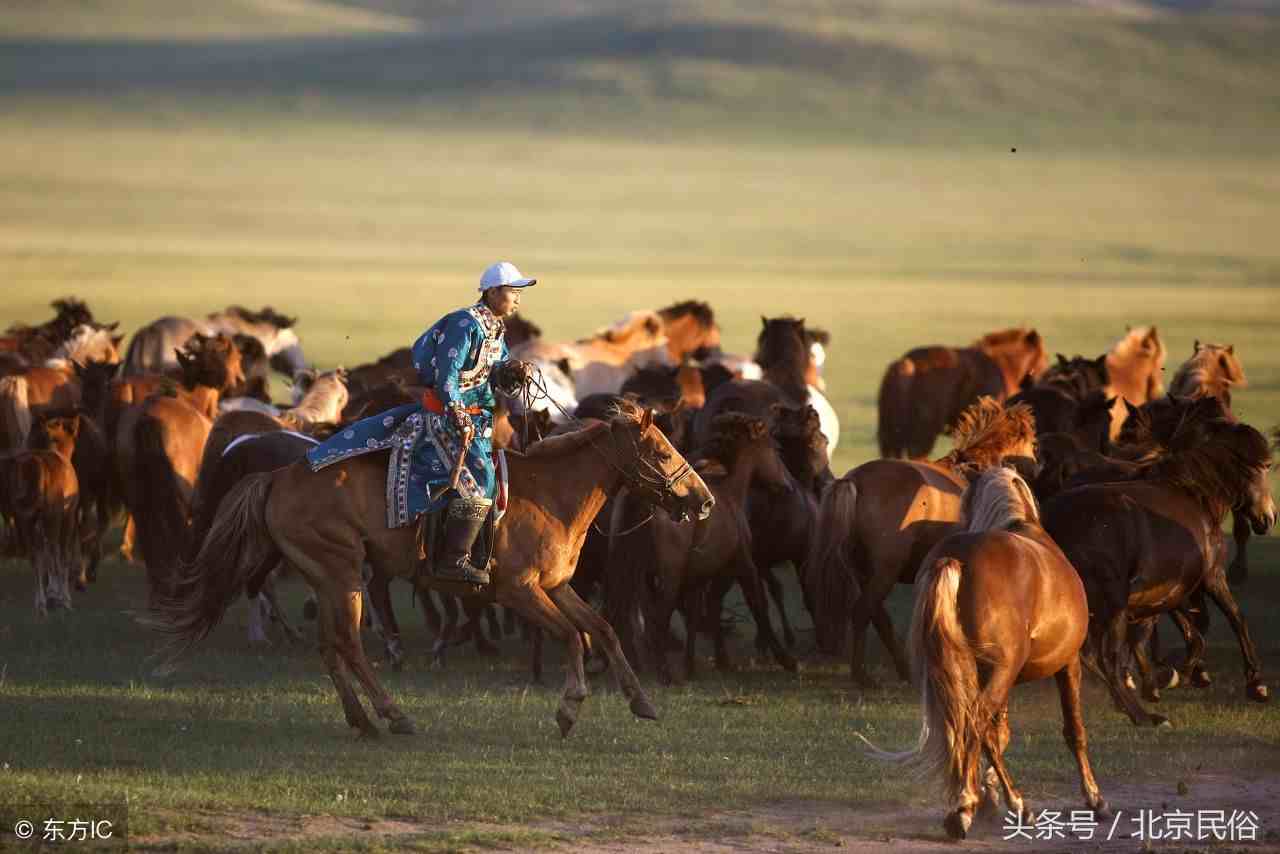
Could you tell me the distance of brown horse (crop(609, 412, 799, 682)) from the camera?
1114 cm

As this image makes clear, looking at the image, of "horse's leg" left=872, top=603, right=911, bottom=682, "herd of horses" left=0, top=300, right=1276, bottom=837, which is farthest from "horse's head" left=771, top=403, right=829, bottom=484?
"horse's leg" left=872, top=603, right=911, bottom=682

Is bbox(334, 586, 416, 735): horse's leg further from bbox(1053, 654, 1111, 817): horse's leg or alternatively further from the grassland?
the grassland

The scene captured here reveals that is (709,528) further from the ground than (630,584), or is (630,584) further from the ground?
(709,528)

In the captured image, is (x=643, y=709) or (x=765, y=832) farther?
(x=643, y=709)

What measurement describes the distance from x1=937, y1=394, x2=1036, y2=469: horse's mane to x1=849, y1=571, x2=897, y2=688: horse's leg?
0.71 metres

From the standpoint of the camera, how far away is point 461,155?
116750mm

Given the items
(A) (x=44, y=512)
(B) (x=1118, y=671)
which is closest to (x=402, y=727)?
(B) (x=1118, y=671)

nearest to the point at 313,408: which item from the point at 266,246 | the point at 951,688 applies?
the point at 951,688

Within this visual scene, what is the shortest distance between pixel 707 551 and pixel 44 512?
14.6 ft

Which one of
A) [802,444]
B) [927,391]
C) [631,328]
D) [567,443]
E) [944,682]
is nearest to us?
[944,682]

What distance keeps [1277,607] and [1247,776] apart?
575 cm

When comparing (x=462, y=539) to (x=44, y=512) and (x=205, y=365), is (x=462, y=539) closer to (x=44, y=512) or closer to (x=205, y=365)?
(x=44, y=512)

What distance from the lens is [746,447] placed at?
38.7ft

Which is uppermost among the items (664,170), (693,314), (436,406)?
(664,170)
